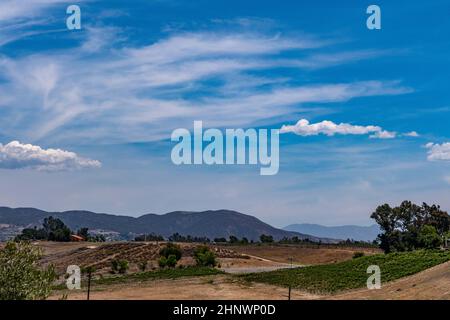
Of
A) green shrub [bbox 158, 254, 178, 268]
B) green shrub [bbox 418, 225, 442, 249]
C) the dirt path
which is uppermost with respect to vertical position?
green shrub [bbox 418, 225, 442, 249]

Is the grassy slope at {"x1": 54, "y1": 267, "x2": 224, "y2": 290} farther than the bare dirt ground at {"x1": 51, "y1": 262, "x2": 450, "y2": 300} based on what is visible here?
Yes

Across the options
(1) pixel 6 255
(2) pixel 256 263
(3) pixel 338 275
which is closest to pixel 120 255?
(2) pixel 256 263

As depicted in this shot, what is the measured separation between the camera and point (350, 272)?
3910 inches

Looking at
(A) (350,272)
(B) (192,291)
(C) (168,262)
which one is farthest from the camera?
(C) (168,262)

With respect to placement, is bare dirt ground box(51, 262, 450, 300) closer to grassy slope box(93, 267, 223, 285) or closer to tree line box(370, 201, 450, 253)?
grassy slope box(93, 267, 223, 285)

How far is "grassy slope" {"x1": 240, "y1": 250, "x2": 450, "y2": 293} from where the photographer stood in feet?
301

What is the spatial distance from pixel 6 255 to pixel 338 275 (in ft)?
221

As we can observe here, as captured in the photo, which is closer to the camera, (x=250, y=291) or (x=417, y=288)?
(x=417, y=288)

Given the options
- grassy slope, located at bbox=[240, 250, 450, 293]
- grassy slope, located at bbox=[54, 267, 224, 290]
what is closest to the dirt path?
grassy slope, located at bbox=[240, 250, 450, 293]

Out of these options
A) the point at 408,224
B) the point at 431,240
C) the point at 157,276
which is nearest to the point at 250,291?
the point at 157,276

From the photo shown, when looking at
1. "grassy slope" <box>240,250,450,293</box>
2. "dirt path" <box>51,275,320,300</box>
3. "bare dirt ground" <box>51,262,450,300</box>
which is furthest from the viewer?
"grassy slope" <box>240,250,450,293</box>

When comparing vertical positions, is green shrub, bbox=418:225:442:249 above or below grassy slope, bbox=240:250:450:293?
above

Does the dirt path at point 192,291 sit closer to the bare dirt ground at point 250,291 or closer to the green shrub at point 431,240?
the bare dirt ground at point 250,291

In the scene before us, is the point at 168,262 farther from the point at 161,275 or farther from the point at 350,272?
the point at 350,272
